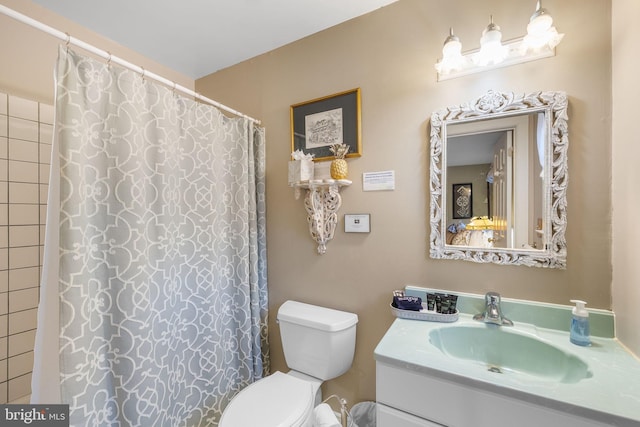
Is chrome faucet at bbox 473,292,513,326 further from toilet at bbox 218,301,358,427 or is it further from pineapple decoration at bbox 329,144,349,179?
pineapple decoration at bbox 329,144,349,179

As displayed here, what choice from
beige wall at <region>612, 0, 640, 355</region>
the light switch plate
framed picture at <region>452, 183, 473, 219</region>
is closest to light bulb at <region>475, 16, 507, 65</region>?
beige wall at <region>612, 0, 640, 355</region>

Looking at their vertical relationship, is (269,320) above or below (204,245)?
below

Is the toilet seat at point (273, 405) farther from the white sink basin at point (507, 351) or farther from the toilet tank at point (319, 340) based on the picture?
the white sink basin at point (507, 351)

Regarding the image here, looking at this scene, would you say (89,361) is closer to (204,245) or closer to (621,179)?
(204,245)

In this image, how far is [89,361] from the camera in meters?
0.99

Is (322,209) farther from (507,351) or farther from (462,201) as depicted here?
(507,351)

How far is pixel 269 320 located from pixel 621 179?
1.90m

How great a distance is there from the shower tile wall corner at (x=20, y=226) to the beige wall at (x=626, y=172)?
2691 mm

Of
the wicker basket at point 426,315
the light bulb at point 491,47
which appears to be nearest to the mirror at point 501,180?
the light bulb at point 491,47

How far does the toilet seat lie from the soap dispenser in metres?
1.10

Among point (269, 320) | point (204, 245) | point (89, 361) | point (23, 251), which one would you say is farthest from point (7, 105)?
point (269, 320)

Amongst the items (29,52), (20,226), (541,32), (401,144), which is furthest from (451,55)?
(20,226)
